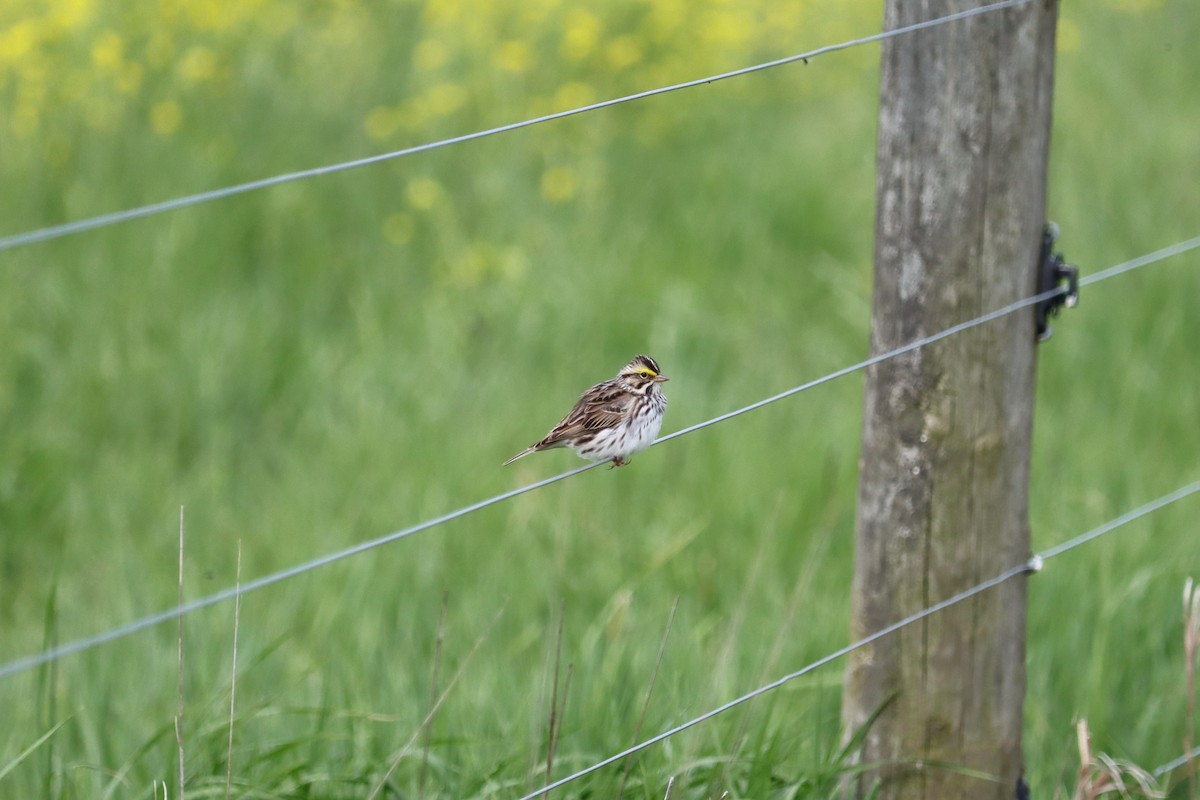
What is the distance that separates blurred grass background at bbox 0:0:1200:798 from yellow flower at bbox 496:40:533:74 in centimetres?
4

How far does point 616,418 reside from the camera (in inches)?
109

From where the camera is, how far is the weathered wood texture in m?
2.88

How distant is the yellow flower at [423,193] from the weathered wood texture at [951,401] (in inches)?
168

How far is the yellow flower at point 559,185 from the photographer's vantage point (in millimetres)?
7523

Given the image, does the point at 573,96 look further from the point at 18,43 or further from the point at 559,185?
the point at 18,43

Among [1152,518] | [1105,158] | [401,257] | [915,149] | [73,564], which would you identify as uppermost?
[1105,158]

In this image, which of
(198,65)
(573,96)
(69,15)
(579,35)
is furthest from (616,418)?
(579,35)

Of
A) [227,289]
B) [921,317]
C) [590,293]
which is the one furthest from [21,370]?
[921,317]

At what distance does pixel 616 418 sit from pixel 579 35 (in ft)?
20.0

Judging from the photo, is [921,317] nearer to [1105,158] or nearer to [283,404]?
[283,404]

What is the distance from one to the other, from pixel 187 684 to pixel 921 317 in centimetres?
254

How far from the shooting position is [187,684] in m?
4.31

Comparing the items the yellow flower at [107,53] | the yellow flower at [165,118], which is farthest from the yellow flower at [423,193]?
the yellow flower at [107,53]

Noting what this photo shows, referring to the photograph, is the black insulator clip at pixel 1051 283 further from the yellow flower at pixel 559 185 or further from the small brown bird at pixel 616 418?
the yellow flower at pixel 559 185
